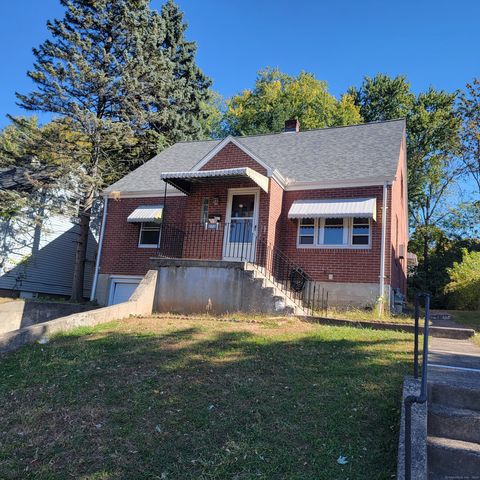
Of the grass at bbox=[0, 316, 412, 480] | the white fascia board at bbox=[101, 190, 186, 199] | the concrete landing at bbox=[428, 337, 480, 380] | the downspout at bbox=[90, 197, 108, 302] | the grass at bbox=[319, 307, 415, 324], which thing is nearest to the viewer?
the grass at bbox=[0, 316, 412, 480]

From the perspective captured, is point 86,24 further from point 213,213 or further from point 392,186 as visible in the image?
point 392,186

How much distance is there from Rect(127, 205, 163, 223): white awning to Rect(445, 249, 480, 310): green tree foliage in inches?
527

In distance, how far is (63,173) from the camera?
17281 millimetres

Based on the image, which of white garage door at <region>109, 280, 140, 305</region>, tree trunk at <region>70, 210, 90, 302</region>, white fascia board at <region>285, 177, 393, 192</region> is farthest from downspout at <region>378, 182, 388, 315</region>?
tree trunk at <region>70, 210, 90, 302</region>

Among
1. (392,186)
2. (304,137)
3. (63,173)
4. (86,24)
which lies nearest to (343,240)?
(392,186)

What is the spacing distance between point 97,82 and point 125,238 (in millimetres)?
6682

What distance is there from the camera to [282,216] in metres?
13.7

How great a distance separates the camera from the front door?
13062 millimetres

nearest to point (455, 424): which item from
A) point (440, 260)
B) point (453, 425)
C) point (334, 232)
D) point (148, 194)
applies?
point (453, 425)

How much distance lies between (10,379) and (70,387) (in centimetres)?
114

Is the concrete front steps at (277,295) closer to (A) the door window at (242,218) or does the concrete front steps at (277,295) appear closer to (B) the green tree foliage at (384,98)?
(A) the door window at (242,218)

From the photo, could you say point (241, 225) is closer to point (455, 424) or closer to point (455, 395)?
point (455, 395)

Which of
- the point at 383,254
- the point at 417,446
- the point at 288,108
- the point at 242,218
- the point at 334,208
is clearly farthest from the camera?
the point at 288,108

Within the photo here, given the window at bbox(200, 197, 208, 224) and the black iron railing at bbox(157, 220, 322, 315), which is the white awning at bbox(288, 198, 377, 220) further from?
the window at bbox(200, 197, 208, 224)
